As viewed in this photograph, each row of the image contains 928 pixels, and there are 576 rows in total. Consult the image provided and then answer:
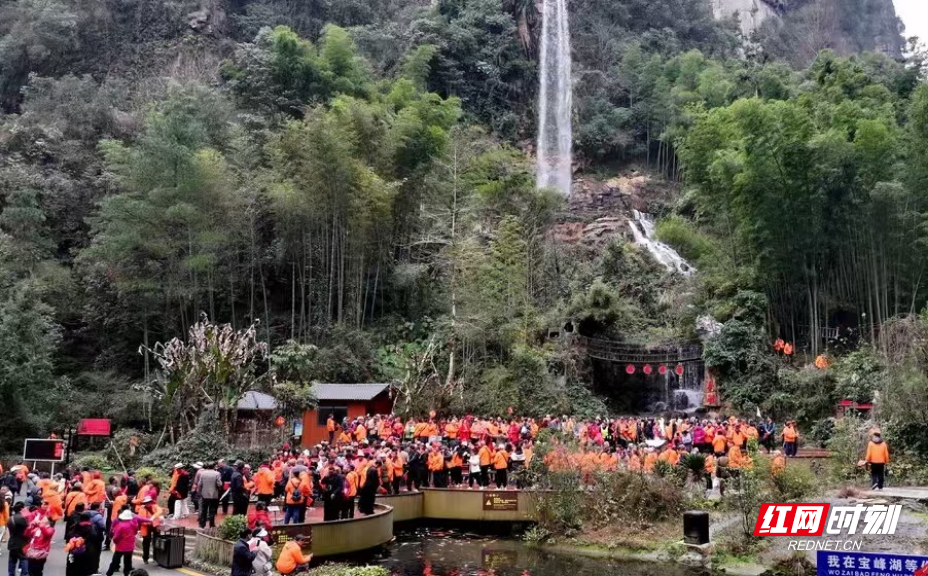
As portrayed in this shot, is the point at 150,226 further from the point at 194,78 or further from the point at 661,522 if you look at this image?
the point at 661,522

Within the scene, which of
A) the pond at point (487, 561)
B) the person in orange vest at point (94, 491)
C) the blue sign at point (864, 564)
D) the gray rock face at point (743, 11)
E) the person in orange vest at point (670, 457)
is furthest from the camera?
the gray rock face at point (743, 11)

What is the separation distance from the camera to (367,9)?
158 ft

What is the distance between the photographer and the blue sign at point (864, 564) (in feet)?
20.0

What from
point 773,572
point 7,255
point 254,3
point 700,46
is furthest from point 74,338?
point 700,46

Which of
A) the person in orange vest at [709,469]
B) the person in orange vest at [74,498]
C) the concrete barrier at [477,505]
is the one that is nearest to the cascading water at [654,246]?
the person in orange vest at [709,469]

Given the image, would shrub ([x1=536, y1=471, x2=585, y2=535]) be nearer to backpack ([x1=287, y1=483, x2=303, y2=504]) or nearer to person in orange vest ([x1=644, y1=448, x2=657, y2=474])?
person in orange vest ([x1=644, y1=448, x2=657, y2=474])

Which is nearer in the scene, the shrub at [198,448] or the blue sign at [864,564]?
the blue sign at [864,564]

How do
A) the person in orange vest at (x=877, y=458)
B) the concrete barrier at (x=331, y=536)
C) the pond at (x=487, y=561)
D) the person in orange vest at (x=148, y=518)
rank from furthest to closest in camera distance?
1. the person in orange vest at (x=877, y=458)
2. the pond at (x=487, y=561)
3. the concrete barrier at (x=331, y=536)
4. the person in orange vest at (x=148, y=518)

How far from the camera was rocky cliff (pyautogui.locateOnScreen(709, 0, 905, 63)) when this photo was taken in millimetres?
61938

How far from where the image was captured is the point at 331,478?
13.0m

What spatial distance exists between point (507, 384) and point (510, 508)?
10698 millimetres

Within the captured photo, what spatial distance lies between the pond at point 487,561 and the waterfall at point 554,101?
106 ft

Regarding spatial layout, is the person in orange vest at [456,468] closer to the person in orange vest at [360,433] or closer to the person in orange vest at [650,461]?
the person in orange vest at [360,433]

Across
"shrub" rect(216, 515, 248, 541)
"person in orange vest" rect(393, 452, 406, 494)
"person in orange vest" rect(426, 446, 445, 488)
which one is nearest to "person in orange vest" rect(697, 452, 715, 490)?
"person in orange vest" rect(426, 446, 445, 488)
